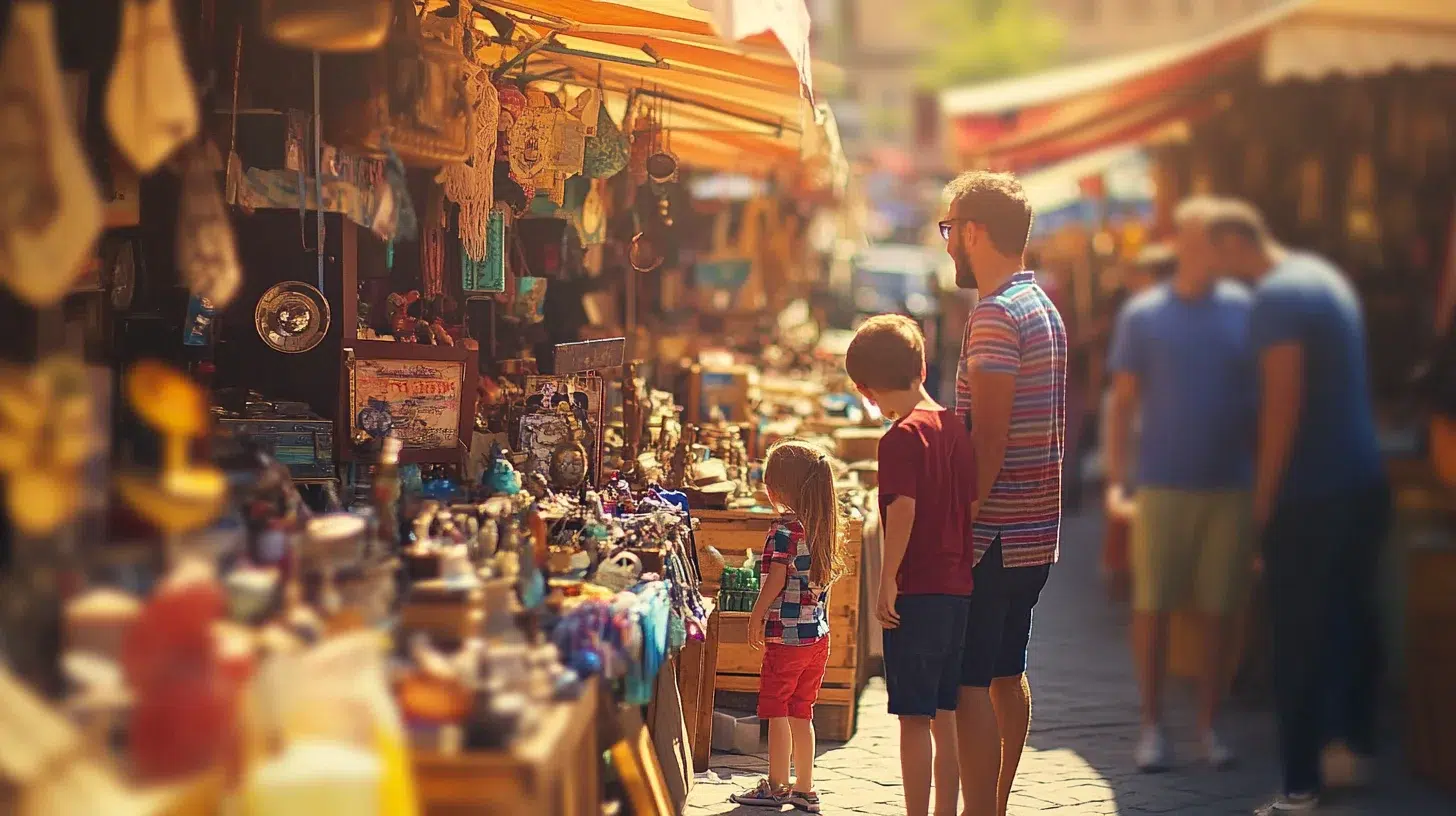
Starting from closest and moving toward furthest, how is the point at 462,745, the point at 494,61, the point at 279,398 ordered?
the point at 462,745, the point at 279,398, the point at 494,61

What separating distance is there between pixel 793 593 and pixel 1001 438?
3.59 ft

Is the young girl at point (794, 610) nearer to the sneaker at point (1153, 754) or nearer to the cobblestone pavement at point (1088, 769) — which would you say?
the cobblestone pavement at point (1088, 769)

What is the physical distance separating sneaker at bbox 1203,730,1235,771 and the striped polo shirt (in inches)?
70.8

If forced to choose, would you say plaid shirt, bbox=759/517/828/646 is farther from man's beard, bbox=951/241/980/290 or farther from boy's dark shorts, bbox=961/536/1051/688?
man's beard, bbox=951/241/980/290

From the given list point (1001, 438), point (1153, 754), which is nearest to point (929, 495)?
point (1001, 438)

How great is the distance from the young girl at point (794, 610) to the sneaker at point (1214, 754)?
1644 millimetres

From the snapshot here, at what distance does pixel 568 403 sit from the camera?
20.1ft

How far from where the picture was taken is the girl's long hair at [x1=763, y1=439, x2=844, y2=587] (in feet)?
17.7

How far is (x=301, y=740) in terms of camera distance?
113 inches

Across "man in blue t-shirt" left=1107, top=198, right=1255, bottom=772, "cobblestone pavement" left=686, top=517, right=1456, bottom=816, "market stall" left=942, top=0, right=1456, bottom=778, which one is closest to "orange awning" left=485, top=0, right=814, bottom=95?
"man in blue t-shirt" left=1107, top=198, right=1255, bottom=772

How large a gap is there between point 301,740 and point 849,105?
5287cm

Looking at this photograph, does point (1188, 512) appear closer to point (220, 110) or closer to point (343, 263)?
point (343, 263)

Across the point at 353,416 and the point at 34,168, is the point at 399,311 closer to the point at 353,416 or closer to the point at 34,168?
the point at 353,416

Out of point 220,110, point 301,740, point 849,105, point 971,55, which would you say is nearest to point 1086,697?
point 220,110
